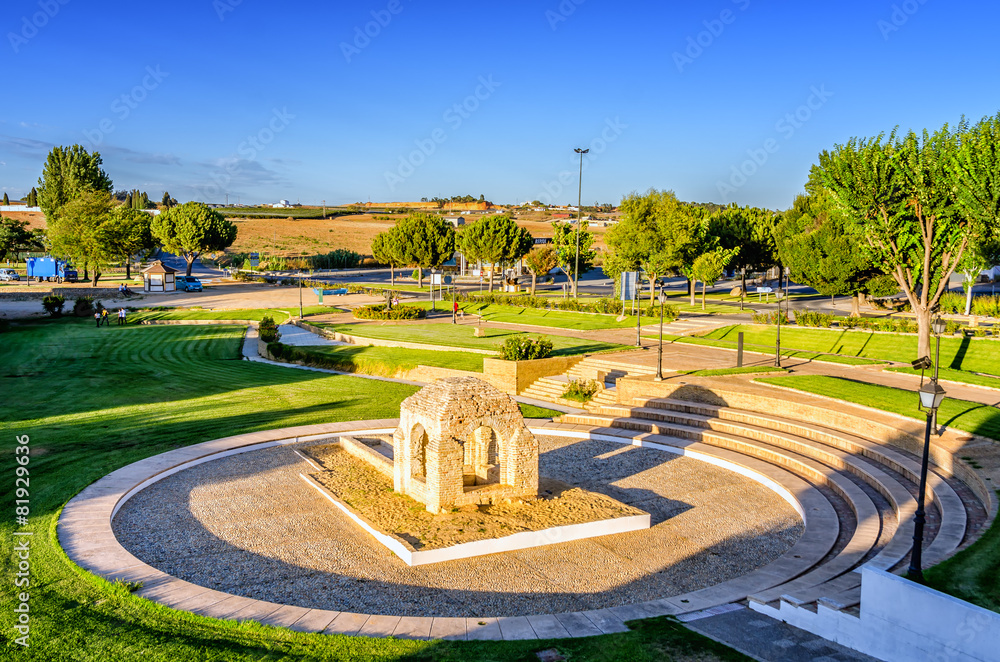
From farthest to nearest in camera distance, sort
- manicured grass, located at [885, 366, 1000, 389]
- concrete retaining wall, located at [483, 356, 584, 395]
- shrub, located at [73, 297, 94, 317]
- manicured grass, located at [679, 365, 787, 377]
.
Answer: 1. shrub, located at [73, 297, 94, 317]
2. concrete retaining wall, located at [483, 356, 584, 395]
3. manicured grass, located at [679, 365, 787, 377]
4. manicured grass, located at [885, 366, 1000, 389]

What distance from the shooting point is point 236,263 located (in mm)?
110188

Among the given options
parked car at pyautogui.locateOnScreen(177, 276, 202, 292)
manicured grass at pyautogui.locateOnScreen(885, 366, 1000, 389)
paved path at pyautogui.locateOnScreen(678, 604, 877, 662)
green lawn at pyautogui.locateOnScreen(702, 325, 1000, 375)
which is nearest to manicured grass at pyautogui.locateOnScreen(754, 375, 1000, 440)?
manicured grass at pyautogui.locateOnScreen(885, 366, 1000, 389)

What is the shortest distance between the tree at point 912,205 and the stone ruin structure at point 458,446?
59.4 ft

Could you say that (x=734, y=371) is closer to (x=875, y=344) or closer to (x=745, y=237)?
(x=875, y=344)

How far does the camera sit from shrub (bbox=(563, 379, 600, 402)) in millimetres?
26875

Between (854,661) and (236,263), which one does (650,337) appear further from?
(236,263)

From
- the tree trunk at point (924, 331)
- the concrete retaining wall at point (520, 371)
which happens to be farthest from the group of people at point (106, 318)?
the tree trunk at point (924, 331)

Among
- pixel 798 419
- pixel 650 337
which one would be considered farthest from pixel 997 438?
pixel 650 337

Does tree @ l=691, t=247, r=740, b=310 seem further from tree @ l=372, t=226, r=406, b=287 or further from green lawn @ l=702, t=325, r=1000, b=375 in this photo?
tree @ l=372, t=226, r=406, b=287

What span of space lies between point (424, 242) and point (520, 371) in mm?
48807

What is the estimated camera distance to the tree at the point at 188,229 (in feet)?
292

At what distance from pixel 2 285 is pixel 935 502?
87.4 m

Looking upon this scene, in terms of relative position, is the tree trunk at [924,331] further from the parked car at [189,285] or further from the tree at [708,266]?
the parked car at [189,285]

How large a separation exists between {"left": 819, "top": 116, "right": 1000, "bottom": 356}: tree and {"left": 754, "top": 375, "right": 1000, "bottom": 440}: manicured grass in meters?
6.06
